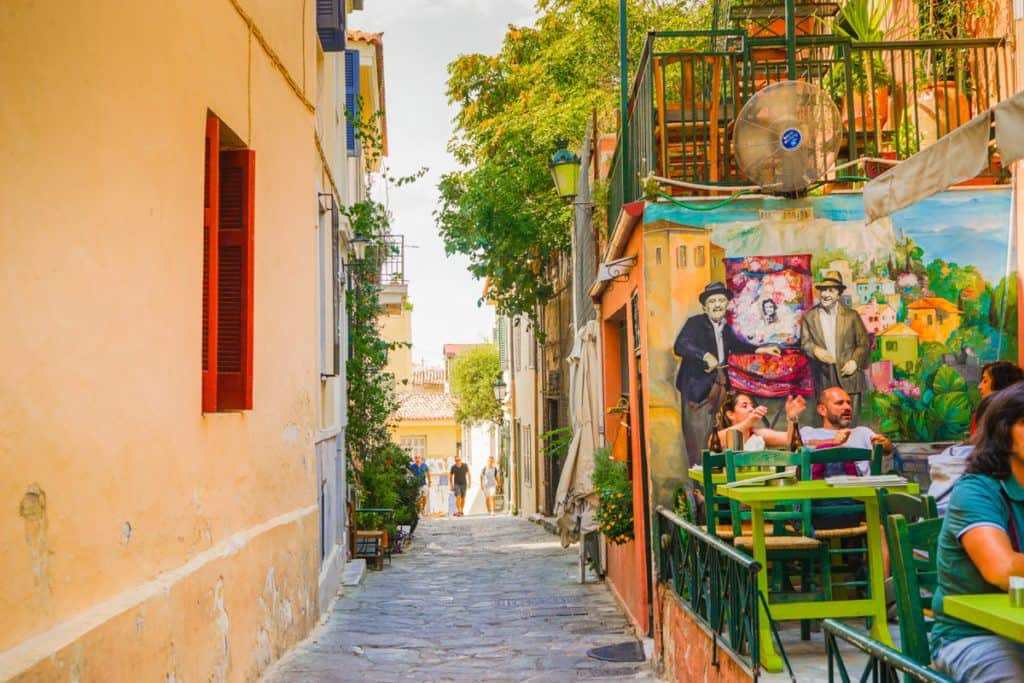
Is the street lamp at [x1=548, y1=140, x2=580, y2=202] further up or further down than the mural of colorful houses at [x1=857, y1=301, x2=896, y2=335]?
further up

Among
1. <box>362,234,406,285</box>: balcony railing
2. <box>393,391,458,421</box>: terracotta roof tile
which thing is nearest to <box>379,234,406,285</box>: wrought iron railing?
<box>362,234,406,285</box>: balcony railing

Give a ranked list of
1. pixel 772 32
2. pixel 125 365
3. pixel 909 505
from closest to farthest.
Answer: pixel 909 505 → pixel 125 365 → pixel 772 32

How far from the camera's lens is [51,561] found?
177 inches

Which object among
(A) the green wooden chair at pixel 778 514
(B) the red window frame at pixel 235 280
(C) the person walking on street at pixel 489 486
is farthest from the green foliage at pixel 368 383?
(C) the person walking on street at pixel 489 486

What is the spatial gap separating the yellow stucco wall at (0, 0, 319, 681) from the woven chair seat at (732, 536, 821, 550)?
3189 mm

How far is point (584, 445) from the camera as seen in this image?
43.1 ft

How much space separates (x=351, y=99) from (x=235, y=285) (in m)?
11.2

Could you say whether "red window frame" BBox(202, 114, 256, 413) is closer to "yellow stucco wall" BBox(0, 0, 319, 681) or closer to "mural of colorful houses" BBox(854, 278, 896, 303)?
"yellow stucco wall" BBox(0, 0, 319, 681)

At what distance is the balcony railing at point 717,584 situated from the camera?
5.62 meters

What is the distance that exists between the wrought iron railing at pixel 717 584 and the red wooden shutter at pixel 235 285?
10.1 ft

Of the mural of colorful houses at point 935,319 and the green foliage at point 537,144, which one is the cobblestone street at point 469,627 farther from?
the green foliage at point 537,144

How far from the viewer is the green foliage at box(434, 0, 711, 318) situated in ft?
65.9

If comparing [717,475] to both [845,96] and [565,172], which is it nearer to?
[845,96]

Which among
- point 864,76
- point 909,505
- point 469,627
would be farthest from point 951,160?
point 469,627
